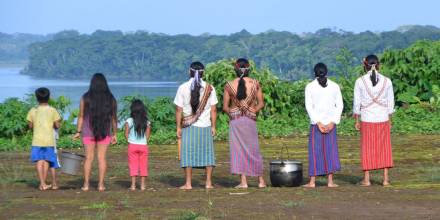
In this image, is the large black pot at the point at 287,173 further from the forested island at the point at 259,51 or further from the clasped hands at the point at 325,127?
the forested island at the point at 259,51

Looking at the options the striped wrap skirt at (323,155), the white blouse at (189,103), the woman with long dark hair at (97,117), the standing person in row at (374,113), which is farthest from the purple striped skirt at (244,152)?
the woman with long dark hair at (97,117)

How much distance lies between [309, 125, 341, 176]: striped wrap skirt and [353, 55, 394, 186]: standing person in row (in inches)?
14.2

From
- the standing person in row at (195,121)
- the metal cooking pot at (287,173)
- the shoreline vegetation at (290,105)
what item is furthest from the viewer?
the shoreline vegetation at (290,105)

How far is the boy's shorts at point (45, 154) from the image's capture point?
13.6 m

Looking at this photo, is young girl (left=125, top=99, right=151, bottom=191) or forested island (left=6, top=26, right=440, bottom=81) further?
forested island (left=6, top=26, right=440, bottom=81)

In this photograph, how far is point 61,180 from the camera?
48.9 feet

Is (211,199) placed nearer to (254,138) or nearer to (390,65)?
(254,138)

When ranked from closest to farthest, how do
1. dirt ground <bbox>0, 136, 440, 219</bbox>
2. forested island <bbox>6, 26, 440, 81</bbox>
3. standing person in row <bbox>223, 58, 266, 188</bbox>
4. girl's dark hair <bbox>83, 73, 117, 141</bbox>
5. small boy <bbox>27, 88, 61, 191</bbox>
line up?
dirt ground <bbox>0, 136, 440, 219</bbox> < girl's dark hair <bbox>83, 73, 117, 141</bbox> < standing person in row <bbox>223, 58, 266, 188</bbox> < small boy <bbox>27, 88, 61, 191</bbox> < forested island <bbox>6, 26, 440, 81</bbox>

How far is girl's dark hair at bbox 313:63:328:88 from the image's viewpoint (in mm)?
13156

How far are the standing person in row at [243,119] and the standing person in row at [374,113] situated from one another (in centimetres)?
124

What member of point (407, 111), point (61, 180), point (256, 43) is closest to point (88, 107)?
point (61, 180)

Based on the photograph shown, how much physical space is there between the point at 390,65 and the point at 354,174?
505 inches

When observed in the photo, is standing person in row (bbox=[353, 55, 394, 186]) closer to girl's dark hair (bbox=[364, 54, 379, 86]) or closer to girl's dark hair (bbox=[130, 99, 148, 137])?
girl's dark hair (bbox=[364, 54, 379, 86])

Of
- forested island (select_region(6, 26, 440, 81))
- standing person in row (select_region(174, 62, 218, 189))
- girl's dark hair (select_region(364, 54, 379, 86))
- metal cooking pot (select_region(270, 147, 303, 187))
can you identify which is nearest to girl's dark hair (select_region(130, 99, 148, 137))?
standing person in row (select_region(174, 62, 218, 189))
